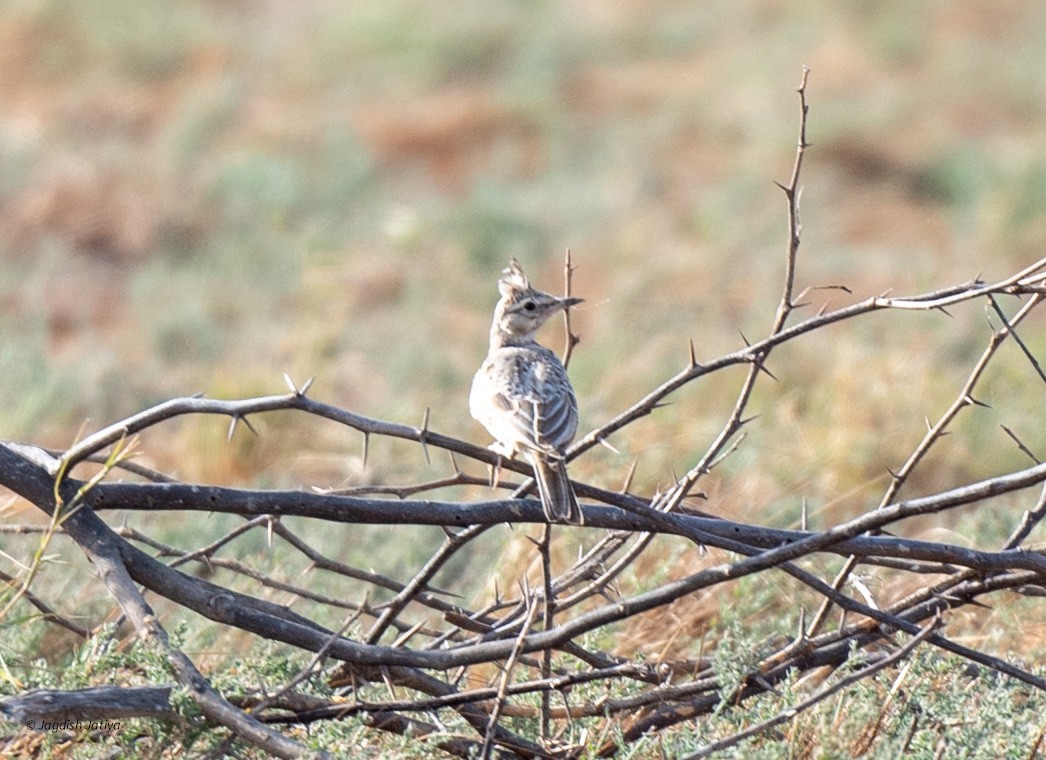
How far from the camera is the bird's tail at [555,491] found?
3.27 m

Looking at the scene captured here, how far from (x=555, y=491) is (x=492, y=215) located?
968 centimetres

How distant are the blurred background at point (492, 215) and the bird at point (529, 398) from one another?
2.45ft

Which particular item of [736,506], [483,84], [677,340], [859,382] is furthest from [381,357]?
[483,84]

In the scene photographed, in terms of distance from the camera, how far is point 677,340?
10047mm

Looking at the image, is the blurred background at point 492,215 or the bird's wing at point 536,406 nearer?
the bird's wing at point 536,406

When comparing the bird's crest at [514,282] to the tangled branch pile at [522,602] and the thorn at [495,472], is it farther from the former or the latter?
the thorn at [495,472]

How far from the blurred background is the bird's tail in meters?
1.48

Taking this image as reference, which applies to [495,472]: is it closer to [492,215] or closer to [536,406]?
[536,406]

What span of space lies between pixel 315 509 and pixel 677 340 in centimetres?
709

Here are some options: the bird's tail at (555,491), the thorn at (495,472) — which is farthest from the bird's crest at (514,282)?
the thorn at (495,472)

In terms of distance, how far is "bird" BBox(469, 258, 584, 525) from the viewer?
3.60 m

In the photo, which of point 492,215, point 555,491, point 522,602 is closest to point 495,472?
point 555,491

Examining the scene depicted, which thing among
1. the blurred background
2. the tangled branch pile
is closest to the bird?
the tangled branch pile

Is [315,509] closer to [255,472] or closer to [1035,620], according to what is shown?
[1035,620]
